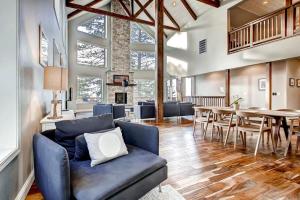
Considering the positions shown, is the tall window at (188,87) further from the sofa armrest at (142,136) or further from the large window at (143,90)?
the sofa armrest at (142,136)

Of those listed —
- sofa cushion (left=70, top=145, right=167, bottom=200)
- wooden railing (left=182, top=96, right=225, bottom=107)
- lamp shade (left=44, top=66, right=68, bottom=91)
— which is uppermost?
lamp shade (left=44, top=66, right=68, bottom=91)

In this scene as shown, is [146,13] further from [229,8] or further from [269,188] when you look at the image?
[269,188]

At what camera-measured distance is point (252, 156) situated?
3.12 m

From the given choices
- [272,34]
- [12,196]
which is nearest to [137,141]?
[12,196]

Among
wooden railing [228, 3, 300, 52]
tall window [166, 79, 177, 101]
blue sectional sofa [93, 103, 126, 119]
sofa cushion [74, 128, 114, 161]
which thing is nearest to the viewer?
sofa cushion [74, 128, 114, 161]

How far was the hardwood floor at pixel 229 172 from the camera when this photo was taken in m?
1.96

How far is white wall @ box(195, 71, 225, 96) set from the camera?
29.5ft

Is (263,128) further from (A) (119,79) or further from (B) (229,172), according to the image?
(A) (119,79)

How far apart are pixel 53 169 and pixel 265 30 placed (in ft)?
23.1

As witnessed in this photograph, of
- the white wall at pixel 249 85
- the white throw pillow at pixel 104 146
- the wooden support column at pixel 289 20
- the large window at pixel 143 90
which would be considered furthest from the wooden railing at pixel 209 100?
→ the white throw pillow at pixel 104 146

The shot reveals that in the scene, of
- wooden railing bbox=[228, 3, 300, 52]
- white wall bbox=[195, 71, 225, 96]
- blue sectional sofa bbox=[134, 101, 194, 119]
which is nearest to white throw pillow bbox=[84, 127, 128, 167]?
blue sectional sofa bbox=[134, 101, 194, 119]

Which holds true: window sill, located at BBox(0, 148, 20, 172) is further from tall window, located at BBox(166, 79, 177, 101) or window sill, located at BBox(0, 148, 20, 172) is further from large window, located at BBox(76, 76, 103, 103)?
tall window, located at BBox(166, 79, 177, 101)

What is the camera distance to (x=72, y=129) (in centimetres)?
186

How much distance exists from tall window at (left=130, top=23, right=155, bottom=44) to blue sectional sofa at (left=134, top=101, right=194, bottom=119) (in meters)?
6.33
